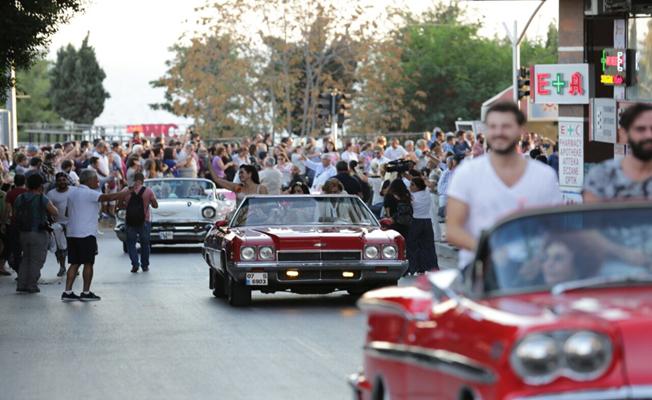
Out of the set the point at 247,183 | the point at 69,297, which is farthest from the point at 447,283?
the point at 247,183

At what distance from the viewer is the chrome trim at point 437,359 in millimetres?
6242

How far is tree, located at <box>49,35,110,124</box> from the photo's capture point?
132 m

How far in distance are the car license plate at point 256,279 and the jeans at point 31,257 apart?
5096 millimetres

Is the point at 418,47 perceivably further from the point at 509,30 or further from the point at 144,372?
the point at 144,372

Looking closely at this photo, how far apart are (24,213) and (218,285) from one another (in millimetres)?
3537

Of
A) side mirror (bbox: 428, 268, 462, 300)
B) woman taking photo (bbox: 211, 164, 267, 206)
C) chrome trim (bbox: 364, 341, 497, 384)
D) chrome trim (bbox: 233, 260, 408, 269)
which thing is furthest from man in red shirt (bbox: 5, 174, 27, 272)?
side mirror (bbox: 428, 268, 462, 300)

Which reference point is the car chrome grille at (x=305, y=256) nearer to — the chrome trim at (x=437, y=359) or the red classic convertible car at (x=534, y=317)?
the chrome trim at (x=437, y=359)

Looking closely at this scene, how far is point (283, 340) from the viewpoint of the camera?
15578 millimetres

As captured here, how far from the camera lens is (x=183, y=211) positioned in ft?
108

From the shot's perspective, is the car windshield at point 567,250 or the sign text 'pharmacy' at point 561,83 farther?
the sign text 'pharmacy' at point 561,83

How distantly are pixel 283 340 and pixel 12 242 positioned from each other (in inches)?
420

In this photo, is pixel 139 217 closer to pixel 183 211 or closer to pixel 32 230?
pixel 32 230

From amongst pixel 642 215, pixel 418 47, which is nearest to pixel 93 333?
pixel 642 215

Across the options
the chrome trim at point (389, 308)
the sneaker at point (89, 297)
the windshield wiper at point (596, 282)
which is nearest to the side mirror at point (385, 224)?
the sneaker at point (89, 297)
